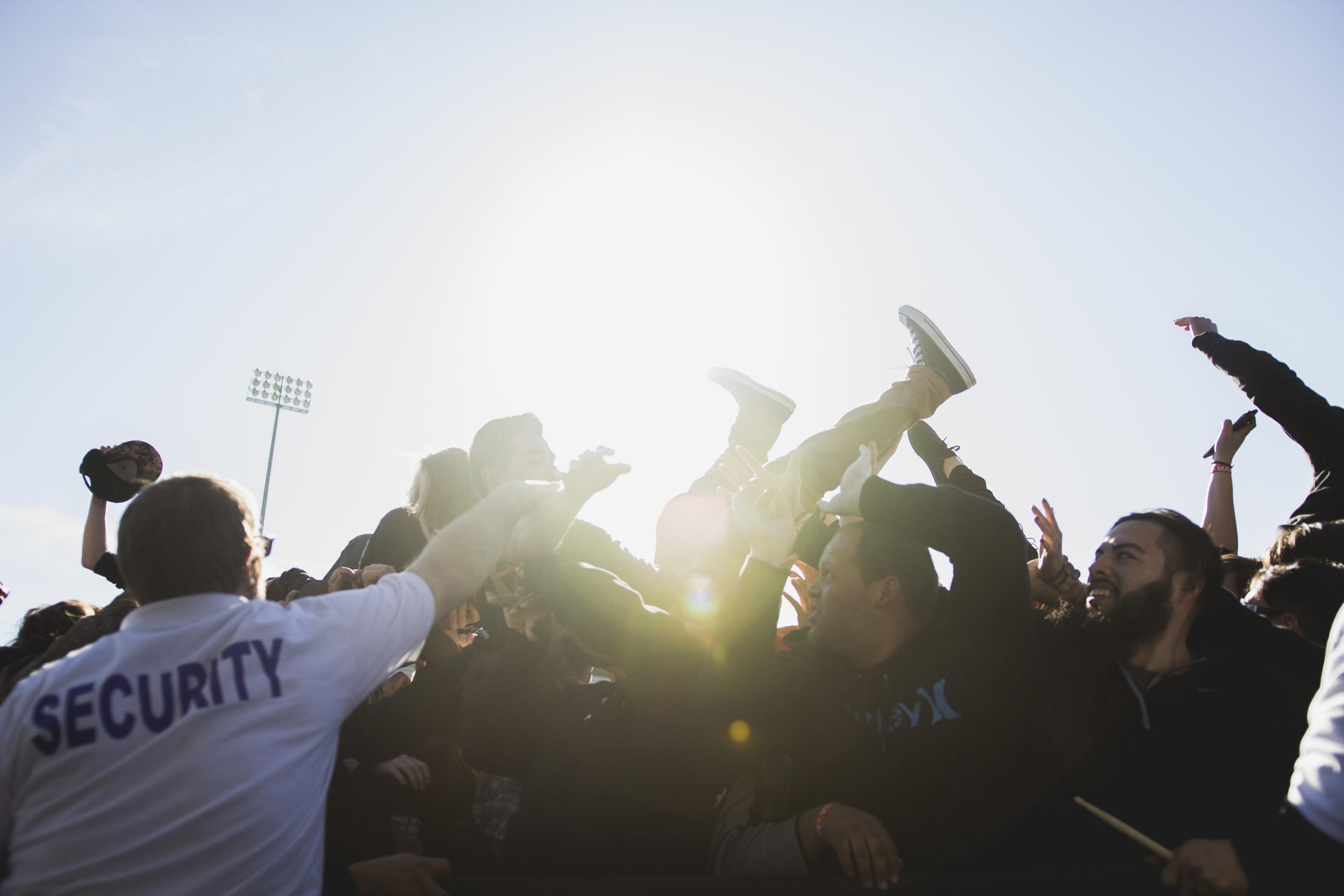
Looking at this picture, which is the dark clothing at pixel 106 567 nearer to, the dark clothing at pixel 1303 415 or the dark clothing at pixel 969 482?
the dark clothing at pixel 969 482

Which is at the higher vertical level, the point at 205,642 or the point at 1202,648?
the point at 205,642

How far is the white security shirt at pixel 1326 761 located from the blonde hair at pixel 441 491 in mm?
2865

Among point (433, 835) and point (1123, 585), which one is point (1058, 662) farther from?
point (433, 835)

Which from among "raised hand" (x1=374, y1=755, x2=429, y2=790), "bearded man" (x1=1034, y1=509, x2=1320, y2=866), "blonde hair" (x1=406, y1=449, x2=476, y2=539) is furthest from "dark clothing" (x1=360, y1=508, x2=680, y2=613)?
"bearded man" (x1=1034, y1=509, x2=1320, y2=866)

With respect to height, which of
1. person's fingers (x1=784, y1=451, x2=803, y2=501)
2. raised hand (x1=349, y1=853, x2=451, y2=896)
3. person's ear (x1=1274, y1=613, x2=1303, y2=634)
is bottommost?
raised hand (x1=349, y1=853, x2=451, y2=896)

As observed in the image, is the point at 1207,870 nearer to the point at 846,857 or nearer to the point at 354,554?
the point at 846,857

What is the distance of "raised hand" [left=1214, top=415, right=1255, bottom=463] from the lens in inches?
160

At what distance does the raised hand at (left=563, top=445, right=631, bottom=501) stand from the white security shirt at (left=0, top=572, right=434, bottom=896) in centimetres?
81

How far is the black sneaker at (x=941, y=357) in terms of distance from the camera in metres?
4.12

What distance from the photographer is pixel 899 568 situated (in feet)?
8.39

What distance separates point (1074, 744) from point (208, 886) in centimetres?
204

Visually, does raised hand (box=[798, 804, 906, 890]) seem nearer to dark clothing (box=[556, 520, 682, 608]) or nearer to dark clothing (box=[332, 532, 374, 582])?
dark clothing (box=[556, 520, 682, 608])

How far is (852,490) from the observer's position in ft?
8.31

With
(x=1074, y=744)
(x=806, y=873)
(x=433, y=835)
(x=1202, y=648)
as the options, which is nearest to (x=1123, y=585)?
(x=1202, y=648)
